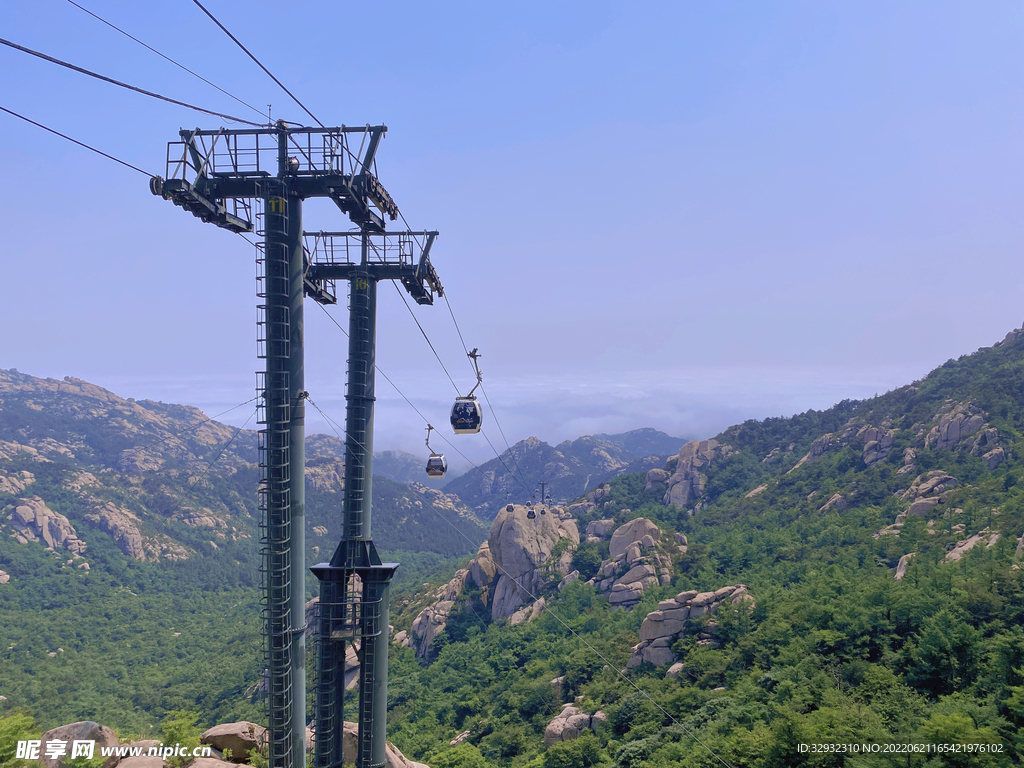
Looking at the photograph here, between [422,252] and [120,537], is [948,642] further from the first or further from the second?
[120,537]

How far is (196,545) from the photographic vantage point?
184750 millimetres

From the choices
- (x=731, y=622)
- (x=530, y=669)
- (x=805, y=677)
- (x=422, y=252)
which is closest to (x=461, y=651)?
(x=530, y=669)

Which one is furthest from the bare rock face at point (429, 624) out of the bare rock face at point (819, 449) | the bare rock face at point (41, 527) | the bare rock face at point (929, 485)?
the bare rock face at point (41, 527)

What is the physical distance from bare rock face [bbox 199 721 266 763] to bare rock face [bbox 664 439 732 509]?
335 ft

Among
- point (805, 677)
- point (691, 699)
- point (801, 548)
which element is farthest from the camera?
point (801, 548)

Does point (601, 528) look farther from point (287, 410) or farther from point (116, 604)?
point (116, 604)

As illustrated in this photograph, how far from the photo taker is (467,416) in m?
32.2

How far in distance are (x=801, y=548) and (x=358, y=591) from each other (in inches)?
2398

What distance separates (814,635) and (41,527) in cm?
17979

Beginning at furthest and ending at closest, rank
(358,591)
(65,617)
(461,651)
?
(65,617) < (461,651) < (358,591)

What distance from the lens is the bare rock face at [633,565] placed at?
7662cm

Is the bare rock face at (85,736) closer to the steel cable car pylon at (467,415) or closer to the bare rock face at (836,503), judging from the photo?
the steel cable car pylon at (467,415)

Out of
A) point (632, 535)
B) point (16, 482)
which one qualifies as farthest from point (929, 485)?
point (16, 482)

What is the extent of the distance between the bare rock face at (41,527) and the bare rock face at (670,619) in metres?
158
